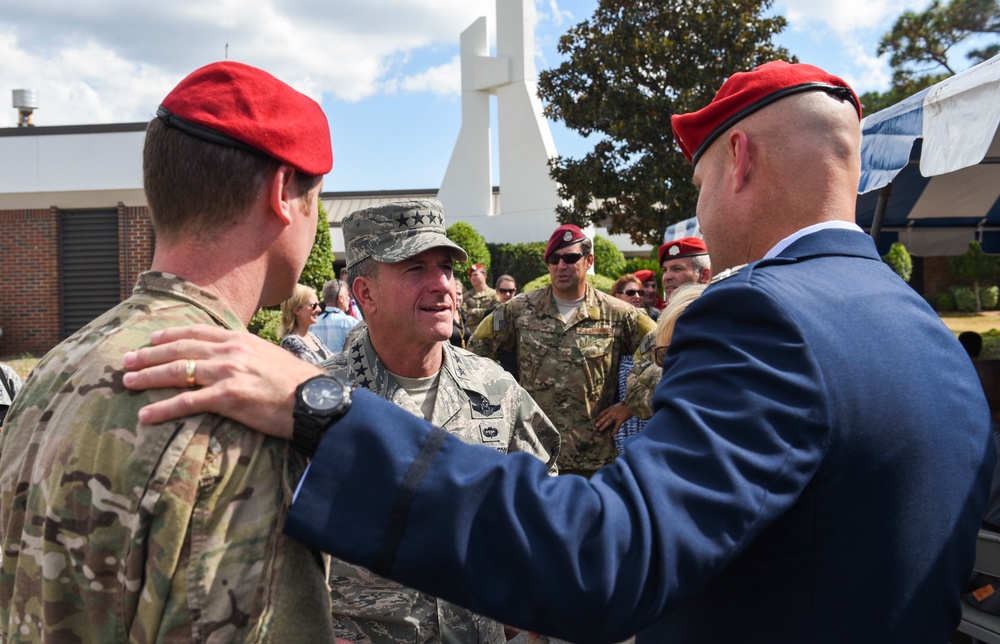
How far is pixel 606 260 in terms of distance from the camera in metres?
23.2

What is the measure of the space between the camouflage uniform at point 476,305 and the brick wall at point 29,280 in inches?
445

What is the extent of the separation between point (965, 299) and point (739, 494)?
1375 inches

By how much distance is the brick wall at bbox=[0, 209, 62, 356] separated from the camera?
1822 cm

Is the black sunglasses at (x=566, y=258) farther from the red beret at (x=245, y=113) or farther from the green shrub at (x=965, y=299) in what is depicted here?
the green shrub at (x=965, y=299)

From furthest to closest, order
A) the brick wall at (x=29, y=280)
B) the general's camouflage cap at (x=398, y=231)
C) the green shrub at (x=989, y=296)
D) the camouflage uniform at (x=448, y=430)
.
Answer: the green shrub at (x=989, y=296) → the brick wall at (x=29, y=280) → the general's camouflage cap at (x=398, y=231) → the camouflage uniform at (x=448, y=430)

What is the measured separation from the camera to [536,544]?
1.21 metres

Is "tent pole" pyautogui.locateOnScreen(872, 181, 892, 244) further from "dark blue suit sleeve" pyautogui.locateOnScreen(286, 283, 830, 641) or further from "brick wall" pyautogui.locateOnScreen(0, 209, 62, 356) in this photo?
"brick wall" pyautogui.locateOnScreen(0, 209, 62, 356)

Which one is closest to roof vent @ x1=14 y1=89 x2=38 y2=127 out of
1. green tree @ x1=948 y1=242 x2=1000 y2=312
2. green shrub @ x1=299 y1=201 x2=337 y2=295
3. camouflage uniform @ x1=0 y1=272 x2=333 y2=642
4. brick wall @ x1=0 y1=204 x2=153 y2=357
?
brick wall @ x1=0 y1=204 x2=153 y2=357

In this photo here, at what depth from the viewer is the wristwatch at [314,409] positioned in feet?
3.91

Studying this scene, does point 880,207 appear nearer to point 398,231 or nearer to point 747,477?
point 398,231

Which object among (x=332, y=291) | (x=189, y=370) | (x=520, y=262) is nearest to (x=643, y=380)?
(x=332, y=291)

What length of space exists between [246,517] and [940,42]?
23.7 m

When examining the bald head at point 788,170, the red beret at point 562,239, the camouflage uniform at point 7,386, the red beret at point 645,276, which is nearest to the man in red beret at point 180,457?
the bald head at point 788,170

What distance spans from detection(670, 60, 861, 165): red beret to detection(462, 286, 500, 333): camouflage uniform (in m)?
9.36
